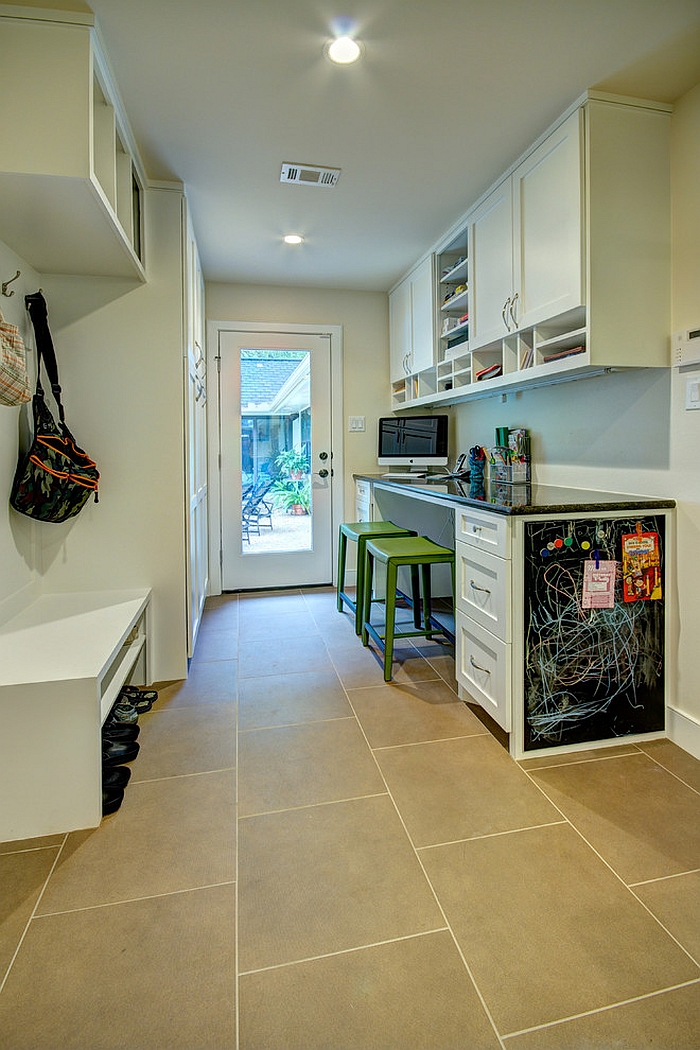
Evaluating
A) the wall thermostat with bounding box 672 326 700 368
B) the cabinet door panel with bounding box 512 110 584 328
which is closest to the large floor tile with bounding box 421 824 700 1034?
the wall thermostat with bounding box 672 326 700 368

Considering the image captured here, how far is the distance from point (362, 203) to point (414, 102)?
0.86 meters

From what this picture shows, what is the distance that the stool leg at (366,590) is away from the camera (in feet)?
10.4

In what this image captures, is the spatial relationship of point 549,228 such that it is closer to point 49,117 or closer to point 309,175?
point 309,175

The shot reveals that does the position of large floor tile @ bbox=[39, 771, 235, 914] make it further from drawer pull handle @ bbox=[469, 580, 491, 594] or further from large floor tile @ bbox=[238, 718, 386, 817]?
drawer pull handle @ bbox=[469, 580, 491, 594]

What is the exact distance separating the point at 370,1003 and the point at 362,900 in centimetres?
26

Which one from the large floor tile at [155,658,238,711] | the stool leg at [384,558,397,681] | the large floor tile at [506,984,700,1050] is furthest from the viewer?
the stool leg at [384,558,397,681]

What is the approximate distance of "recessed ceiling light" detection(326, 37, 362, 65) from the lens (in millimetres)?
1732

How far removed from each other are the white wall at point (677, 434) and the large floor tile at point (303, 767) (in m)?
1.19

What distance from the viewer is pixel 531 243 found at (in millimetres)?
2338

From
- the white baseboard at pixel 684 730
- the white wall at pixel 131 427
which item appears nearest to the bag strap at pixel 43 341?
the white wall at pixel 131 427

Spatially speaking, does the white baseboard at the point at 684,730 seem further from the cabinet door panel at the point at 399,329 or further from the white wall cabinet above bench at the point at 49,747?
the cabinet door panel at the point at 399,329

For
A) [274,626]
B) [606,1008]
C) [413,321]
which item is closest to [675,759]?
[606,1008]

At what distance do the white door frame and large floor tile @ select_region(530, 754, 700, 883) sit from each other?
2845mm

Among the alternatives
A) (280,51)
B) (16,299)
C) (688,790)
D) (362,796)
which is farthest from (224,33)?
(688,790)
